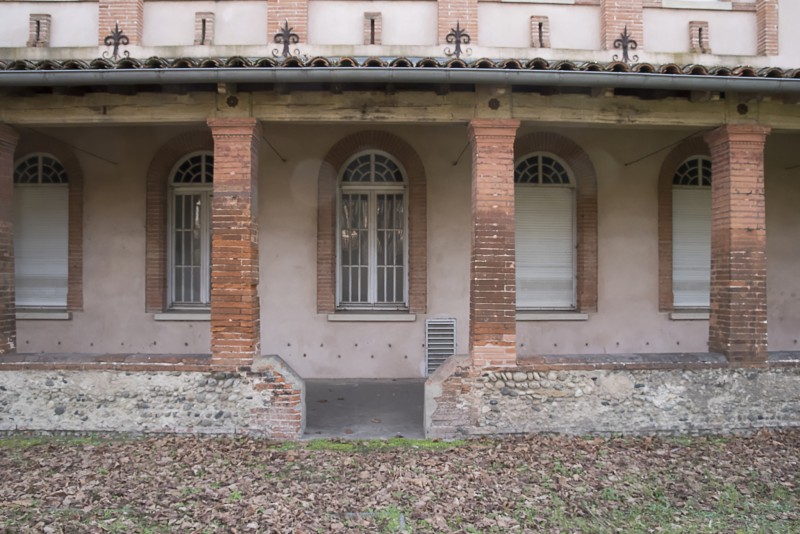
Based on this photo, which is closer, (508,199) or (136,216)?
(508,199)

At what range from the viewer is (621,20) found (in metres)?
8.37

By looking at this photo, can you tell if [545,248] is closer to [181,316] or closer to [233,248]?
[233,248]

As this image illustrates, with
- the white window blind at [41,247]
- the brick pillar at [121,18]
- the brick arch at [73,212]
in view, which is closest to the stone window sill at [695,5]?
the brick pillar at [121,18]

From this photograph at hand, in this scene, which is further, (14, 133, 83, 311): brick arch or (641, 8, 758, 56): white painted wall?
(14, 133, 83, 311): brick arch

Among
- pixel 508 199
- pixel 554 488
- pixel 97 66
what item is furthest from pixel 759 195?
pixel 97 66

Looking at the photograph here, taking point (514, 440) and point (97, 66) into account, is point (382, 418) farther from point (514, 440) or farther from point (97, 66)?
point (97, 66)

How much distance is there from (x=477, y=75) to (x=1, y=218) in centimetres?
606

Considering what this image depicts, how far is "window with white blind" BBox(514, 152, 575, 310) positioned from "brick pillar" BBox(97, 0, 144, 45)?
21.2 ft

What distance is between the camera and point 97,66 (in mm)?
5996

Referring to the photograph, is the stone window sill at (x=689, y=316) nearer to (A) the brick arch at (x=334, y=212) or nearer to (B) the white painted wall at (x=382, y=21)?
(A) the brick arch at (x=334, y=212)

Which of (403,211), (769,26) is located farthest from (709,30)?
(403,211)

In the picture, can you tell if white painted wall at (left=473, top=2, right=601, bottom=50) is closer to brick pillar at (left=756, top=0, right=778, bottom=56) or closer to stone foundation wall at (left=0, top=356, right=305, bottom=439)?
brick pillar at (left=756, top=0, right=778, bottom=56)

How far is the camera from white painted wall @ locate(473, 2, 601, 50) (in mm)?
8453

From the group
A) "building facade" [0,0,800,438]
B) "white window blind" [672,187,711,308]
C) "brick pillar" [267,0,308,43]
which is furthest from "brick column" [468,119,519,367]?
"white window blind" [672,187,711,308]
